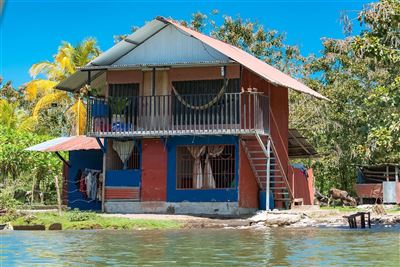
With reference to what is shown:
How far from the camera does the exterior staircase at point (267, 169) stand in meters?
21.7

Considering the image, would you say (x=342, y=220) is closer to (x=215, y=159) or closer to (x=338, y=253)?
(x=215, y=159)

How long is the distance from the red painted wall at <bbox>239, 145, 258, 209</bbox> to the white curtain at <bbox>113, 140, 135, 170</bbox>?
12.8 ft

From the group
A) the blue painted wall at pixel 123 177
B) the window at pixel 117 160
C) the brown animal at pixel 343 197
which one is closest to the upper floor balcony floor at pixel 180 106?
the window at pixel 117 160

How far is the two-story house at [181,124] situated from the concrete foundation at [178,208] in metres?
0.03

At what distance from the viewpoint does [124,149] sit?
22.8m

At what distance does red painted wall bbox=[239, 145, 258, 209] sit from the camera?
21.2 metres

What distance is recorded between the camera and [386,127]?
1678cm

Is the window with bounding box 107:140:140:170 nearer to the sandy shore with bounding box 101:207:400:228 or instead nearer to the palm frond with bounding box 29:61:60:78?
the sandy shore with bounding box 101:207:400:228

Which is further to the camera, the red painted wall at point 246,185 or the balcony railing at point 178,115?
the red painted wall at point 246,185

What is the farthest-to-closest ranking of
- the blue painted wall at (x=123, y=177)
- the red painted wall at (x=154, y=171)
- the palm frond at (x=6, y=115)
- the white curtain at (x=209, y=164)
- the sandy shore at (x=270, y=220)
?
the palm frond at (x=6, y=115), the blue painted wall at (x=123, y=177), the red painted wall at (x=154, y=171), the white curtain at (x=209, y=164), the sandy shore at (x=270, y=220)

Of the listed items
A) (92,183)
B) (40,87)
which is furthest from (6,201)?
(40,87)

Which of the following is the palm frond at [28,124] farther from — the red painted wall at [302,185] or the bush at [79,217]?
the bush at [79,217]

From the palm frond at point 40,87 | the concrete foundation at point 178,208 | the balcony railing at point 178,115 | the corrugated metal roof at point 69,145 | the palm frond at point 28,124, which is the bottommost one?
the concrete foundation at point 178,208

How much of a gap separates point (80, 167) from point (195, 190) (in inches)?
227
